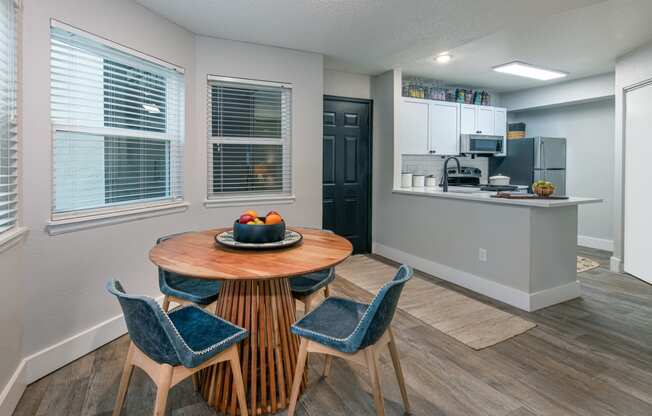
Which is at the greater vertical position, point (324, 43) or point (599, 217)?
point (324, 43)

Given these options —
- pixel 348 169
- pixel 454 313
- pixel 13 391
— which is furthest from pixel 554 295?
pixel 13 391

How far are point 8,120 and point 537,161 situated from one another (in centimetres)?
613

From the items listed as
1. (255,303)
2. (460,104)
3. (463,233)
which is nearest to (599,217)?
(460,104)

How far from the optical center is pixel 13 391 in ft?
6.24

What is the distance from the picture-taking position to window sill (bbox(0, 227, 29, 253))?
1784 mm

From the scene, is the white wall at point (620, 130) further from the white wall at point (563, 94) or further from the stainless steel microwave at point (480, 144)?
the stainless steel microwave at point (480, 144)

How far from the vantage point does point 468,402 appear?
6.45 feet

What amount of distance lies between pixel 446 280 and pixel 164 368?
10.8 ft

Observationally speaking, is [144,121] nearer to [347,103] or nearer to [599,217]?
[347,103]

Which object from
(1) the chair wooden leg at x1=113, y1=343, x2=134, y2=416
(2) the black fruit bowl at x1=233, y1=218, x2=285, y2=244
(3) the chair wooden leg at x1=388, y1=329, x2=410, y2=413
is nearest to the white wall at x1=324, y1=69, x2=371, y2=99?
(2) the black fruit bowl at x1=233, y1=218, x2=285, y2=244

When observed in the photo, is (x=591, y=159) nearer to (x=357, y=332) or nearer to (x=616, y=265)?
(x=616, y=265)

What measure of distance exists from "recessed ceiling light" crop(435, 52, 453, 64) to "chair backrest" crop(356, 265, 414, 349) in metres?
3.54

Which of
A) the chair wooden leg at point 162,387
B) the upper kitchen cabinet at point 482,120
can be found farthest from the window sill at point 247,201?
the upper kitchen cabinet at point 482,120

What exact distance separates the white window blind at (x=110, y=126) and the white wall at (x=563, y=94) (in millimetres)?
5353
